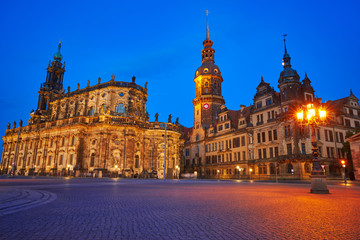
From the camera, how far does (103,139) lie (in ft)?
169

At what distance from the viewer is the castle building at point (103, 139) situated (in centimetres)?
5188

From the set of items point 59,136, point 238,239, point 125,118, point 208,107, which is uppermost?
point 208,107

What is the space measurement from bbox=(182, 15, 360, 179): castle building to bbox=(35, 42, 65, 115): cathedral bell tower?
5271cm

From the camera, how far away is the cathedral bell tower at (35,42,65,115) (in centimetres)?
7694

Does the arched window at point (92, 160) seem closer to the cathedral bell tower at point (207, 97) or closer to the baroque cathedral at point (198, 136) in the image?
the baroque cathedral at point (198, 136)

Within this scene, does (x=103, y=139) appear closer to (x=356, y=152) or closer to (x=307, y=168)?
(x=307, y=168)

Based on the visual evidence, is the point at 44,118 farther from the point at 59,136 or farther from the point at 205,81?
the point at 205,81

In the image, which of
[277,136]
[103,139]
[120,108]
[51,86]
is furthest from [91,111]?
[277,136]

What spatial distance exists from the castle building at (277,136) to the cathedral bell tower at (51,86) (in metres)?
52.7

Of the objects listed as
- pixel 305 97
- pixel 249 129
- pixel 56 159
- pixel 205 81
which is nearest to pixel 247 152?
pixel 249 129

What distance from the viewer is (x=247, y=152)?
50.8 m

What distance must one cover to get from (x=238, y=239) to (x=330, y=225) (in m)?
2.60

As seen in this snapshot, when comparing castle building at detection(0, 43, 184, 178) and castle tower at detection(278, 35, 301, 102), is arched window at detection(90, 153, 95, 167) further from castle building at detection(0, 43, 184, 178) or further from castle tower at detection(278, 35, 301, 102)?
castle tower at detection(278, 35, 301, 102)

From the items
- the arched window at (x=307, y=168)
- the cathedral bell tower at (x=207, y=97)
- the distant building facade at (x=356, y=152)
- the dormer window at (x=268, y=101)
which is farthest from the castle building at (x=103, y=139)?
the distant building facade at (x=356, y=152)
